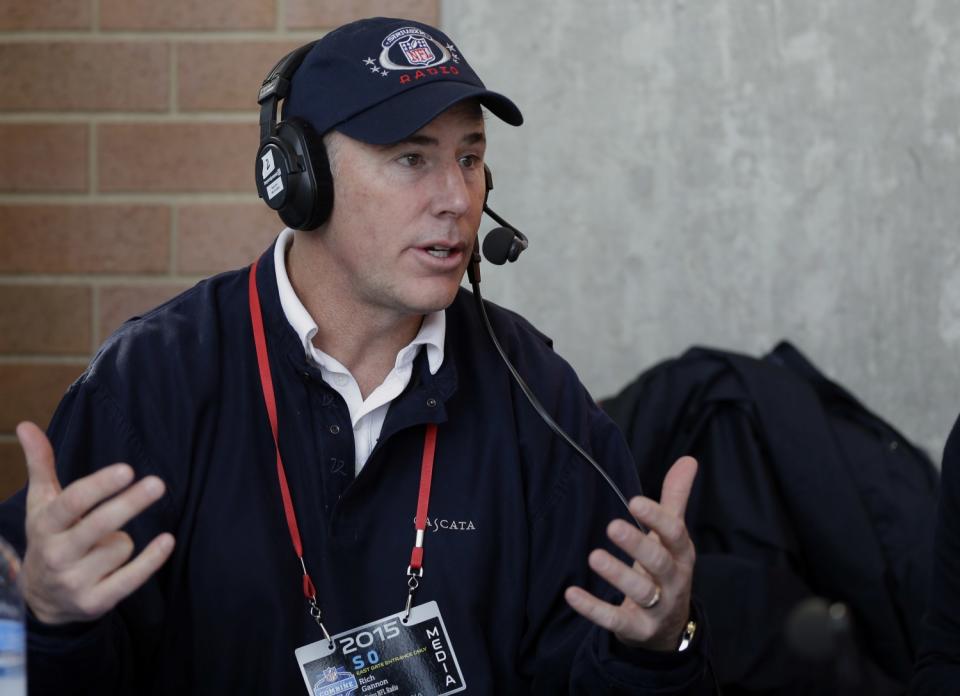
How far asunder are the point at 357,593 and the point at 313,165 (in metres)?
0.52

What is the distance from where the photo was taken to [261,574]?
149cm

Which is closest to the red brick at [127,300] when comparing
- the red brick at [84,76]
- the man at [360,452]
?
the red brick at [84,76]

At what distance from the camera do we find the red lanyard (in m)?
1.51

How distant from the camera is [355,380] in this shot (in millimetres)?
1630

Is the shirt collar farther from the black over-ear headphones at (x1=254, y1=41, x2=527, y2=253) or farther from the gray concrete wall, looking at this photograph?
the gray concrete wall

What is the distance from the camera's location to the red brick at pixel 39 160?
259cm

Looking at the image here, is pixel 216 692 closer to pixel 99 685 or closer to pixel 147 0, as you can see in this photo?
pixel 99 685

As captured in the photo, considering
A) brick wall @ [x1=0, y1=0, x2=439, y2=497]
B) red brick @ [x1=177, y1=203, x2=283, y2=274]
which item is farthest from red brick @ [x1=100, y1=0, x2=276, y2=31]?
red brick @ [x1=177, y1=203, x2=283, y2=274]

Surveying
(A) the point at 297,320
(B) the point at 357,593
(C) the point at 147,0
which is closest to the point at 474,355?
(A) the point at 297,320

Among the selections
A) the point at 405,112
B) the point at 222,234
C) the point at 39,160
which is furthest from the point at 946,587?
the point at 39,160

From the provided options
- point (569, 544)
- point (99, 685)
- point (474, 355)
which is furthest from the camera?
point (474, 355)

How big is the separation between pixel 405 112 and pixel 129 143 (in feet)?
3.95

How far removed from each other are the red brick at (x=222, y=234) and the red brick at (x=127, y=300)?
5cm

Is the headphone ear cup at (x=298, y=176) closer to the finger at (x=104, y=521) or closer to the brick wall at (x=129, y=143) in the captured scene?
the finger at (x=104, y=521)
